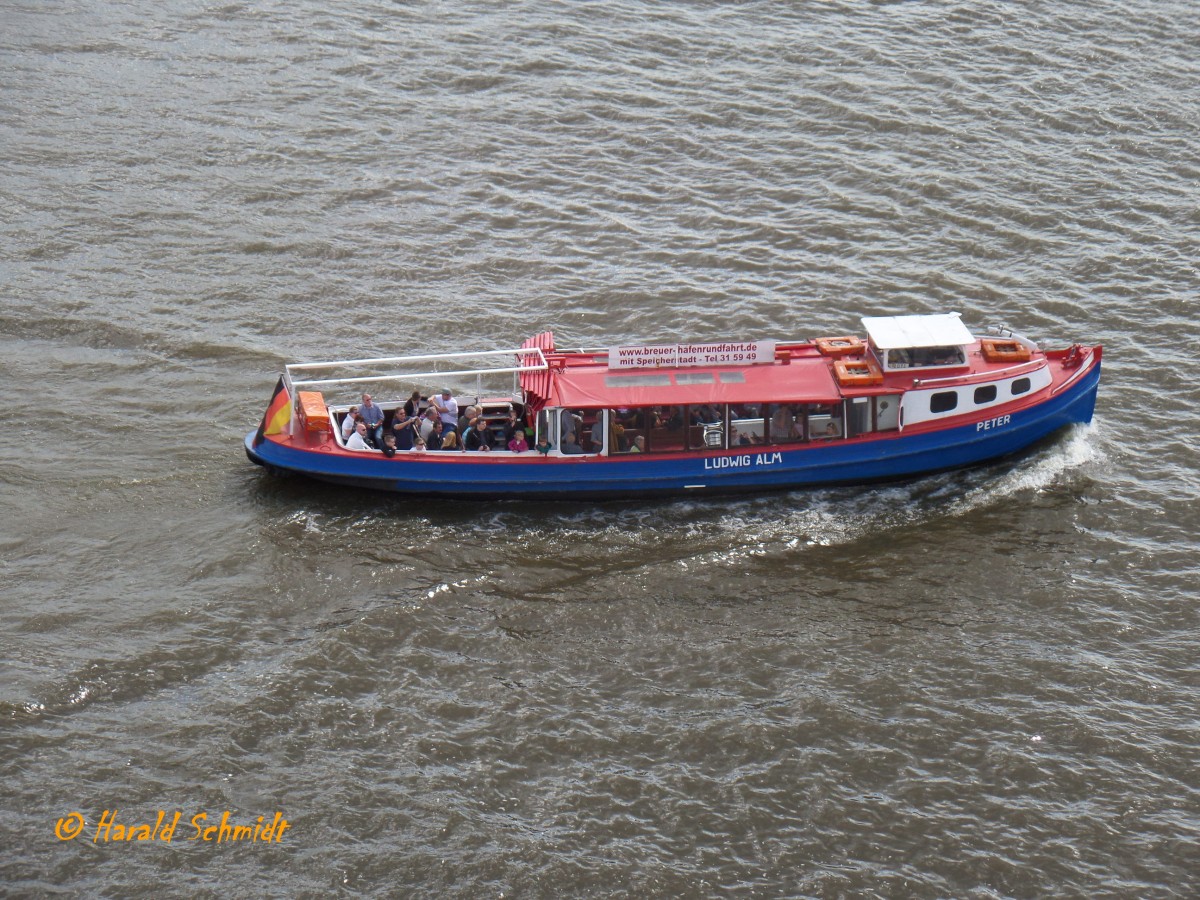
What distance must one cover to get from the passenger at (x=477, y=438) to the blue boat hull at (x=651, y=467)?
0.60m

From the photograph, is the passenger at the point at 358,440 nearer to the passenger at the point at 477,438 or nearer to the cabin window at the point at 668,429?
the passenger at the point at 477,438

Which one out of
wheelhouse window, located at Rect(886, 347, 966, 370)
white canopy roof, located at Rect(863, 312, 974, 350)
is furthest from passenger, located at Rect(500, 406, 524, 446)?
wheelhouse window, located at Rect(886, 347, 966, 370)

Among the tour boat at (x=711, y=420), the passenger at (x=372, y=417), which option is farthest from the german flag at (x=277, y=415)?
the passenger at (x=372, y=417)

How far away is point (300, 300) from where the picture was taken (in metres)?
38.1

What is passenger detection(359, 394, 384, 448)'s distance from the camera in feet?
103

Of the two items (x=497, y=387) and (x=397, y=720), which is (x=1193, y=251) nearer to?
(x=497, y=387)

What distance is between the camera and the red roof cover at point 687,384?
3050cm

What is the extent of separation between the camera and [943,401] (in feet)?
103

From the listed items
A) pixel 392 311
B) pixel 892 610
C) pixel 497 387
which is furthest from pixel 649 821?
pixel 392 311

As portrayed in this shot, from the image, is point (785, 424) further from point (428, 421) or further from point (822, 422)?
point (428, 421)

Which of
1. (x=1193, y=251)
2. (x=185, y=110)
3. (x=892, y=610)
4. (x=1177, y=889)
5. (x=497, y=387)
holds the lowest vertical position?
(x=1177, y=889)

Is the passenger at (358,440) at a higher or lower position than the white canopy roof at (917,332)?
lower

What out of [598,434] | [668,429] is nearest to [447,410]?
[598,434]

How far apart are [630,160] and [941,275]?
11.0m
